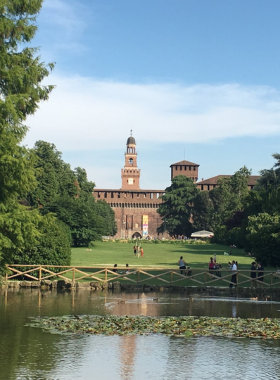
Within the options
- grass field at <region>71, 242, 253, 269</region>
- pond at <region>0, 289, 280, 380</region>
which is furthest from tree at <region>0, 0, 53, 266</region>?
grass field at <region>71, 242, 253, 269</region>

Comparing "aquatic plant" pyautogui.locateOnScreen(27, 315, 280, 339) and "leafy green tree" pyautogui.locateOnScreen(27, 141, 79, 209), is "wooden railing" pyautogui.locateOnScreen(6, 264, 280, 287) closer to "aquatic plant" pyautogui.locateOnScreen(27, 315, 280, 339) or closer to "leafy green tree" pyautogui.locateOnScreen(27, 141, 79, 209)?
"aquatic plant" pyautogui.locateOnScreen(27, 315, 280, 339)

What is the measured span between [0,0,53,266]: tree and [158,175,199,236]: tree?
249 ft

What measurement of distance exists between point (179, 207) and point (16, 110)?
77059 mm

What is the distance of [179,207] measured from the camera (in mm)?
93000

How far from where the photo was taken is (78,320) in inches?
615

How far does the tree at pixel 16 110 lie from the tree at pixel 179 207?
7582 cm

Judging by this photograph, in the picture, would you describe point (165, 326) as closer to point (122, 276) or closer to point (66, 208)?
point (122, 276)

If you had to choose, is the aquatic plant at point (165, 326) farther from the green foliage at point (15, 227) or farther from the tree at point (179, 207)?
the tree at point (179, 207)

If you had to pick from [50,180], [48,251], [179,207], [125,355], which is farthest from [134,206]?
[125,355]

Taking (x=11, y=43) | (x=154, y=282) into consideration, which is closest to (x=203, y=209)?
(x=154, y=282)

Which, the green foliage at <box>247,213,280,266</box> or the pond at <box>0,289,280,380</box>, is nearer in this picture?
the pond at <box>0,289,280,380</box>

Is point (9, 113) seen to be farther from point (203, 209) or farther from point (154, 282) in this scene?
point (203, 209)

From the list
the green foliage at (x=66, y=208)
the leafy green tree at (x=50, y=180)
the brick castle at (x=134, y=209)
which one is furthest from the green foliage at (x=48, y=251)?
the brick castle at (x=134, y=209)

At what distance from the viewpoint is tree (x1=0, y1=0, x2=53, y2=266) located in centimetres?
1645
